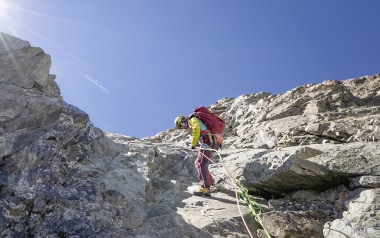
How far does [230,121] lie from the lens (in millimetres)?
24953

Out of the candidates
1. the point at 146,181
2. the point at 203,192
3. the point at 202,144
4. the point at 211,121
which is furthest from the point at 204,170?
the point at 146,181

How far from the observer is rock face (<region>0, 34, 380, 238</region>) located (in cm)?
770

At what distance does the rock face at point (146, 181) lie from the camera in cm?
770

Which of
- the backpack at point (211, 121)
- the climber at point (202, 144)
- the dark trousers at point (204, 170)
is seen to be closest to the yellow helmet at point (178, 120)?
the climber at point (202, 144)

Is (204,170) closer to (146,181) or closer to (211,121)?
(211,121)

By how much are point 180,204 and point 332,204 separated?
13.9 feet

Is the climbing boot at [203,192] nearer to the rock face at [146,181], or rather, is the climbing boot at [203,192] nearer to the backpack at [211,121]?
the rock face at [146,181]

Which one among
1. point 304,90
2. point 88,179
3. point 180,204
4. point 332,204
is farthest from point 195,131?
point 304,90

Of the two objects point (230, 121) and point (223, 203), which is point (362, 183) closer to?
point (223, 203)

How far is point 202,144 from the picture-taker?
38.3ft

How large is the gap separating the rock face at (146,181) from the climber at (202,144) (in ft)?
1.34

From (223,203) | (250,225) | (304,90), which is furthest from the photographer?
(304,90)

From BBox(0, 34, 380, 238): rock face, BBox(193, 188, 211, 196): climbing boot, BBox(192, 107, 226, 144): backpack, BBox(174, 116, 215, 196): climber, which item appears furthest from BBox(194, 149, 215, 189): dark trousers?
BBox(192, 107, 226, 144): backpack

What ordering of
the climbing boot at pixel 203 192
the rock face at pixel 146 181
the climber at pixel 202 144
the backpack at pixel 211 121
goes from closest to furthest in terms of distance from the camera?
the rock face at pixel 146 181
the climbing boot at pixel 203 192
the climber at pixel 202 144
the backpack at pixel 211 121
